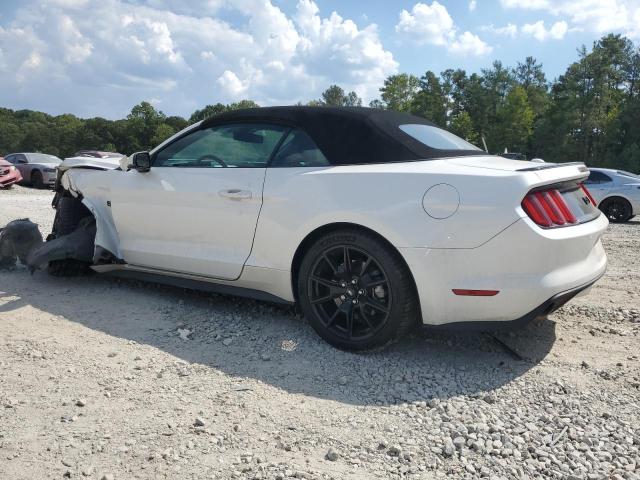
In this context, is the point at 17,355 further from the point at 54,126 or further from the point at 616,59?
the point at 54,126

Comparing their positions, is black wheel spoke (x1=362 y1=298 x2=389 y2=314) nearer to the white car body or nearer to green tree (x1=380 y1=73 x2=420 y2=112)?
the white car body

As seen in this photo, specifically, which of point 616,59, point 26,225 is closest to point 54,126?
point 616,59

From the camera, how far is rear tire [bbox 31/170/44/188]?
2011cm

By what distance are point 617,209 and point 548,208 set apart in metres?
11.8

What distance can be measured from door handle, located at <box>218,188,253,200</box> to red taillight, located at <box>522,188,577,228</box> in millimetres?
1815

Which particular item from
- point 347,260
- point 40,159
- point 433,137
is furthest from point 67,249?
point 40,159

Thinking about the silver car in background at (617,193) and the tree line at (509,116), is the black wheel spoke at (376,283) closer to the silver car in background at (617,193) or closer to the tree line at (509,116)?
the silver car in background at (617,193)

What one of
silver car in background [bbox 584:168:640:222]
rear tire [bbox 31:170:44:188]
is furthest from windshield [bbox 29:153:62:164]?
silver car in background [bbox 584:168:640:222]

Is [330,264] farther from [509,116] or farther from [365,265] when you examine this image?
[509,116]

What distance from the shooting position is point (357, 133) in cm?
363

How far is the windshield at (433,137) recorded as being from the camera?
3668 mm

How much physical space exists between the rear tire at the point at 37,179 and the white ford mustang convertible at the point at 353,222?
17.7 m

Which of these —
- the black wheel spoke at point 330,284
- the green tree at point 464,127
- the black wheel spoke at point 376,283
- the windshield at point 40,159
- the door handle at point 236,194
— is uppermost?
the green tree at point 464,127

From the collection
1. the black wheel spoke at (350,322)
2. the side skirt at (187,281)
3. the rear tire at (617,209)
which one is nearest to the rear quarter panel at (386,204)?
the side skirt at (187,281)
